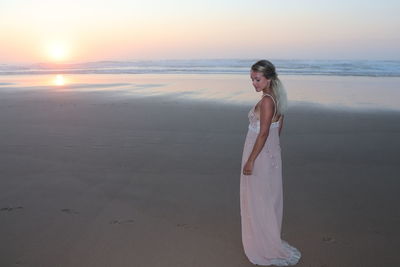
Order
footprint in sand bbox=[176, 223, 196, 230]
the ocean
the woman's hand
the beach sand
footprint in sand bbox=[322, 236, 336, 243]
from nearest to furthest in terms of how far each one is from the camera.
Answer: the woman's hand → the beach sand → footprint in sand bbox=[322, 236, 336, 243] → footprint in sand bbox=[176, 223, 196, 230] → the ocean

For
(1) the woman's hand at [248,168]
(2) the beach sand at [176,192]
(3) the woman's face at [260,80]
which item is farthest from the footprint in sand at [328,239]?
(3) the woman's face at [260,80]

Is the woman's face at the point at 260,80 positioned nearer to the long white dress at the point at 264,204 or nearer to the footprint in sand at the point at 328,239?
the long white dress at the point at 264,204

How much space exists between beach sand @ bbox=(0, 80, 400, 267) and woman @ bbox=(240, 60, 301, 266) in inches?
9.8

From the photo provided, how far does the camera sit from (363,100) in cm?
1290

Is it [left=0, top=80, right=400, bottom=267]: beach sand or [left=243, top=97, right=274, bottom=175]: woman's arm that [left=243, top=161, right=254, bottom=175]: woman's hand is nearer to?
[left=243, top=97, right=274, bottom=175]: woman's arm

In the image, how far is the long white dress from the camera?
3205 millimetres

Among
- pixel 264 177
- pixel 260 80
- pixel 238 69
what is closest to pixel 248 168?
pixel 264 177

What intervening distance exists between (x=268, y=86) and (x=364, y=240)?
1979 mm

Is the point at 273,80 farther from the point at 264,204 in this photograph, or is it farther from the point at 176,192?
the point at 176,192

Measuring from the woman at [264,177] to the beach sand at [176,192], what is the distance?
9.8 inches

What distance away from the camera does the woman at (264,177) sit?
2.99 metres

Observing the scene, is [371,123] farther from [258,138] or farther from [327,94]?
[258,138]

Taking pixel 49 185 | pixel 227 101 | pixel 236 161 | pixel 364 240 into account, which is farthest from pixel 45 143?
pixel 227 101

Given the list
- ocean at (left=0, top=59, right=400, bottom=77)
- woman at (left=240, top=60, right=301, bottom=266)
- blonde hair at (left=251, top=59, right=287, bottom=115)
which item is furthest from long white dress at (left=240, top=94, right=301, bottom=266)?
ocean at (left=0, top=59, right=400, bottom=77)
